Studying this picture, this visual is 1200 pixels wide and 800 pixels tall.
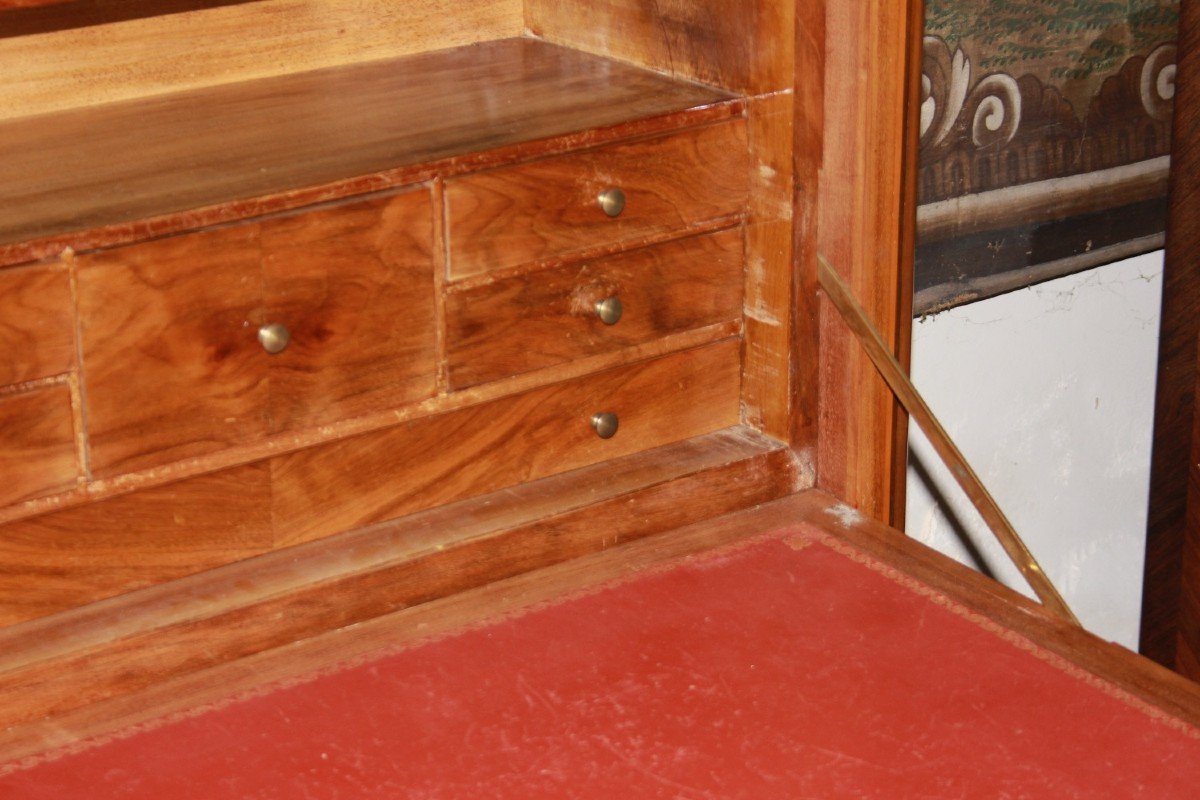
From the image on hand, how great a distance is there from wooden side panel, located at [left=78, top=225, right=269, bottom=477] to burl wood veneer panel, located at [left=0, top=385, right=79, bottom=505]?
0.9 inches

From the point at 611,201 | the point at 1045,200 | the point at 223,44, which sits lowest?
the point at 1045,200

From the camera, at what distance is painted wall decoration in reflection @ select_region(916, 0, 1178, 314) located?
6.84ft

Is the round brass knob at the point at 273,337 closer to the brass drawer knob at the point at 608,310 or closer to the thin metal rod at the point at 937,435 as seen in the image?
the brass drawer knob at the point at 608,310

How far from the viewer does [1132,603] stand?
89.5 inches

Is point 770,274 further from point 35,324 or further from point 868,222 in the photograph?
point 35,324

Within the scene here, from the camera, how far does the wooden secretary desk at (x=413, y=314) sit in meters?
1.54

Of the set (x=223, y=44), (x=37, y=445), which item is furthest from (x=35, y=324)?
(x=223, y=44)

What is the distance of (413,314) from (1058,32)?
95 cm

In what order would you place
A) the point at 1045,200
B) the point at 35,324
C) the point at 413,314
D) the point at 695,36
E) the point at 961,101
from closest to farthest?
the point at 35,324, the point at 413,314, the point at 695,36, the point at 961,101, the point at 1045,200

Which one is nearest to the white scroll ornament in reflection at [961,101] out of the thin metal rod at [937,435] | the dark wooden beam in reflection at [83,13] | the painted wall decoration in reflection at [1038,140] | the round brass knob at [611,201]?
the painted wall decoration in reflection at [1038,140]

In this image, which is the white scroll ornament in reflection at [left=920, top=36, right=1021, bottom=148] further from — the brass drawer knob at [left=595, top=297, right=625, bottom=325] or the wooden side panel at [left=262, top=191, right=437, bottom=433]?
the wooden side panel at [left=262, top=191, right=437, bottom=433]

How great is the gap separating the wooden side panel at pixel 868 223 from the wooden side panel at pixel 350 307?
484 mm

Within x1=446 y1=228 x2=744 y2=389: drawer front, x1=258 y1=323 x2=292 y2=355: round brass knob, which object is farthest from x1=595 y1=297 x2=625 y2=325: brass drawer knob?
x1=258 y1=323 x2=292 y2=355: round brass knob

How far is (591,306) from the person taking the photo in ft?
6.03
